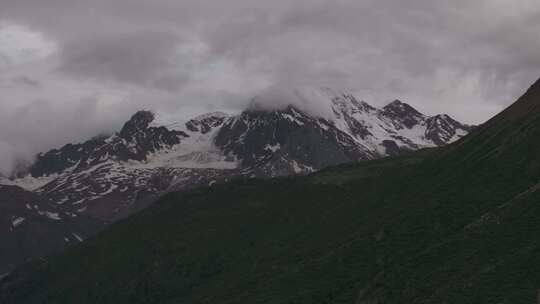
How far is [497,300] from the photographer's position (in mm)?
198625

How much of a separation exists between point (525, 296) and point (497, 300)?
7149mm

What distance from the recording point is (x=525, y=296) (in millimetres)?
193750
